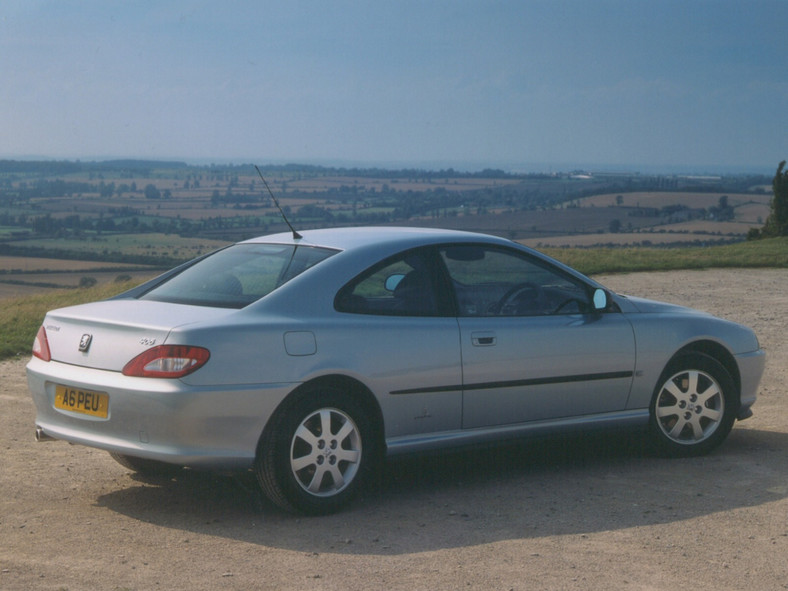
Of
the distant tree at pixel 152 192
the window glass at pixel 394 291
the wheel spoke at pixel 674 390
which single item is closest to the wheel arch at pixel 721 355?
the wheel spoke at pixel 674 390

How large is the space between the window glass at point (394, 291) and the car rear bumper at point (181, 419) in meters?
0.69

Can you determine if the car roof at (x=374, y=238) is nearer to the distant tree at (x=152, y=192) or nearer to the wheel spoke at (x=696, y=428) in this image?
the wheel spoke at (x=696, y=428)

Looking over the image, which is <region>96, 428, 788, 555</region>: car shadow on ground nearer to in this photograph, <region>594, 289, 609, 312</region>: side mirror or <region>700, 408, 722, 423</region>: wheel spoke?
<region>700, 408, 722, 423</region>: wheel spoke

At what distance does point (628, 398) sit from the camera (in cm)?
667

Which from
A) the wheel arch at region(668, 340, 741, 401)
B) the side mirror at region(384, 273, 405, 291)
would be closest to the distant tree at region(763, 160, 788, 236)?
the wheel arch at region(668, 340, 741, 401)

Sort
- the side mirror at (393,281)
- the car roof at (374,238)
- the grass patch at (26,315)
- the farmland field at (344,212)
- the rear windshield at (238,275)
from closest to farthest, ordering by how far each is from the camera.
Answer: the rear windshield at (238,275), the side mirror at (393,281), the car roof at (374,238), the grass patch at (26,315), the farmland field at (344,212)

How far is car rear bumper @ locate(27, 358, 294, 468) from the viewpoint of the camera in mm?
5082

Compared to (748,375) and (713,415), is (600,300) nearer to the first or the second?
(713,415)

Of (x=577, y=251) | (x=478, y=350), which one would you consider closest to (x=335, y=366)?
(x=478, y=350)

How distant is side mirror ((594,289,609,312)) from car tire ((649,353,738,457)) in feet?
2.07

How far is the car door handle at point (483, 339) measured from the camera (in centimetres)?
602

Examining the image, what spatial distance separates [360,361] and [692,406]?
2578 millimetres

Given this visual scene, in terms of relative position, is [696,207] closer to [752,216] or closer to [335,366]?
[752,216]

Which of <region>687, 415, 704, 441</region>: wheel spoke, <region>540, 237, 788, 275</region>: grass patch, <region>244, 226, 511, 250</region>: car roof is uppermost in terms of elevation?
<region>244, 226, 511, 250</region>: car roof
